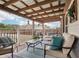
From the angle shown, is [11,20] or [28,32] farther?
[28,32]

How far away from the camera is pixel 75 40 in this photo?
263 cm

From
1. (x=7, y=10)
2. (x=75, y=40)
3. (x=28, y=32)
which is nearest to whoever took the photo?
(x=75, y=40)

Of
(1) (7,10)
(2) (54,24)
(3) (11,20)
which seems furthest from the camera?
(2) (54,24)

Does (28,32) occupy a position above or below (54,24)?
below

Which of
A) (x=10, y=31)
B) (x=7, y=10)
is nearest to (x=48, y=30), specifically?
(x=10, y=31)

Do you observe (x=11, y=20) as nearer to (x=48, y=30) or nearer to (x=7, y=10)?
(x=7, y=10)

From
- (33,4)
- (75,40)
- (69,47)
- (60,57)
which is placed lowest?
(60,57)

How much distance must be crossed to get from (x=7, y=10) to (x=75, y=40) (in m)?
3.54

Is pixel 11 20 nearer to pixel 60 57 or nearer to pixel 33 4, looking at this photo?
pixel 33 4

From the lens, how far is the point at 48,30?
412 inches

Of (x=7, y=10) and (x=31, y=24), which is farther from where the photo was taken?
(x=31, y=24)

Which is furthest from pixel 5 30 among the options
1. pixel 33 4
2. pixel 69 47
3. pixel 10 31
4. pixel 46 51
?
pixel 69 47

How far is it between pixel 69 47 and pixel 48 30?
311 inches

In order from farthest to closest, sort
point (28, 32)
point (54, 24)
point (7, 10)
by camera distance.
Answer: point (54, 24) < point (28, 32) < point (7, 10)
